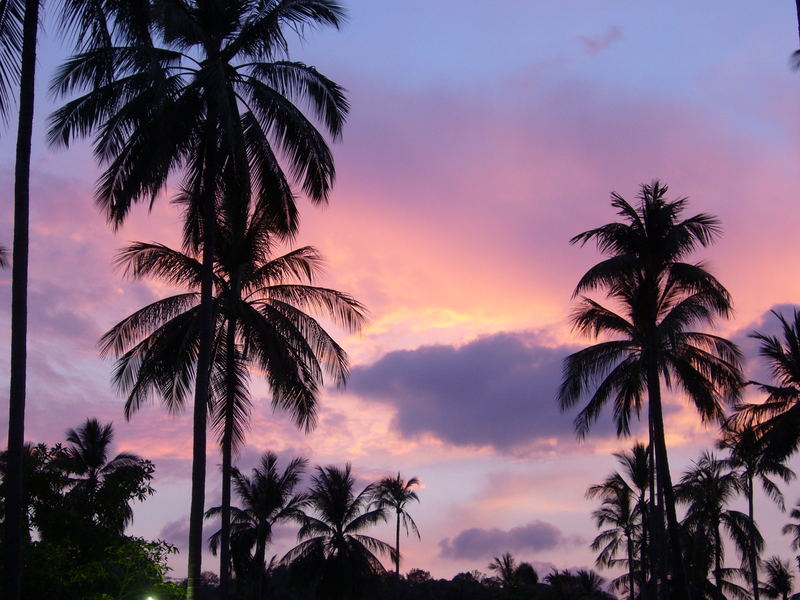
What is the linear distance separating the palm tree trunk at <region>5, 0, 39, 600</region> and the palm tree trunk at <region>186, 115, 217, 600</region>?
420 cm

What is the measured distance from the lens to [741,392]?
29.8 metres

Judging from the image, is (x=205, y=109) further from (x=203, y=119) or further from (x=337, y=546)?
(x=337, y=546)

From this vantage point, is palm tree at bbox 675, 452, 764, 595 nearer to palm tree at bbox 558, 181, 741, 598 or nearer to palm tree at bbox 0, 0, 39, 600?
palm tree at bbox 558, 181, 741, 598

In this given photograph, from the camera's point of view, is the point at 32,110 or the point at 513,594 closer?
the point at 32,110

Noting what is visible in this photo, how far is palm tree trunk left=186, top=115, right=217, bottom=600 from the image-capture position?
18.8 m

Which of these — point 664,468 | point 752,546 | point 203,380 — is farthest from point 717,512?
point 203,380

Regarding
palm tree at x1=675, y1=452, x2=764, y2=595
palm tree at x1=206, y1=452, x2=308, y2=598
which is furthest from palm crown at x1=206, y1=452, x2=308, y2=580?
palm tree at x1=675, y1=452, x2=764, y2=595

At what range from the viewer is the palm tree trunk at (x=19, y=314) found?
44.9 ft

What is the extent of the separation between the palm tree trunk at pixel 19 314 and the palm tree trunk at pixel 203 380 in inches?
165

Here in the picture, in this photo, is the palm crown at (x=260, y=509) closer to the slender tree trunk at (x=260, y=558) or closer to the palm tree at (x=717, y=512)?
the slender tree trunk at (x=260, y=558)

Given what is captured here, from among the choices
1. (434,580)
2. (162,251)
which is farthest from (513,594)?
(434,580)

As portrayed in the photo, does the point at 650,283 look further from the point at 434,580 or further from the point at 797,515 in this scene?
the point at 434,580

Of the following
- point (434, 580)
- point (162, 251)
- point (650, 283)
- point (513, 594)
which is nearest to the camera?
point (162, 251)

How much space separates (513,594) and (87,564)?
27488mm
